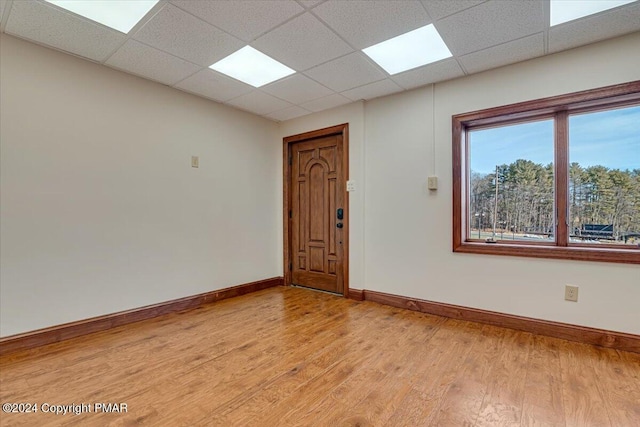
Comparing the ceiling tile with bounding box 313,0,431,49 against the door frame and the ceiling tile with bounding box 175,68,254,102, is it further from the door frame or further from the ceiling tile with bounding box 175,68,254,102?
the door frame

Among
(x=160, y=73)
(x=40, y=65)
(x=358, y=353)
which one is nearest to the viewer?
(x=358, y=353)

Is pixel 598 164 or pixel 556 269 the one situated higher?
pixel 598 164

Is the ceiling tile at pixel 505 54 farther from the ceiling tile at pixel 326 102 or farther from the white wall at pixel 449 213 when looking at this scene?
the ceiling tile at pixel 326 102

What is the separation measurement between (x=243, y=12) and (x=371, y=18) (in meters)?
0.88

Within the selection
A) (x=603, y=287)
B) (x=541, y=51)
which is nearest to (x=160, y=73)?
(x=541, y=51)

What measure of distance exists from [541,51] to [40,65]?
4.10 m

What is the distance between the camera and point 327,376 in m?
1.96

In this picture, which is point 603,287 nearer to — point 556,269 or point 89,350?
point 556,269

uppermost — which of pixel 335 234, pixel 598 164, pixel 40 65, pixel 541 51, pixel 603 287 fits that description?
pixel 541 51

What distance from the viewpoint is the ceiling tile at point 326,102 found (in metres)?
3.55

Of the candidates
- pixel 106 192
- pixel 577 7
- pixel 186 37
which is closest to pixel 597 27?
pixel 577 7

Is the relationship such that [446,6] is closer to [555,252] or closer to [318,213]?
[555,252]

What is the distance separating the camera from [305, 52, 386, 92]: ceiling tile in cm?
270

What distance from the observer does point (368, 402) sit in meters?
1.70
